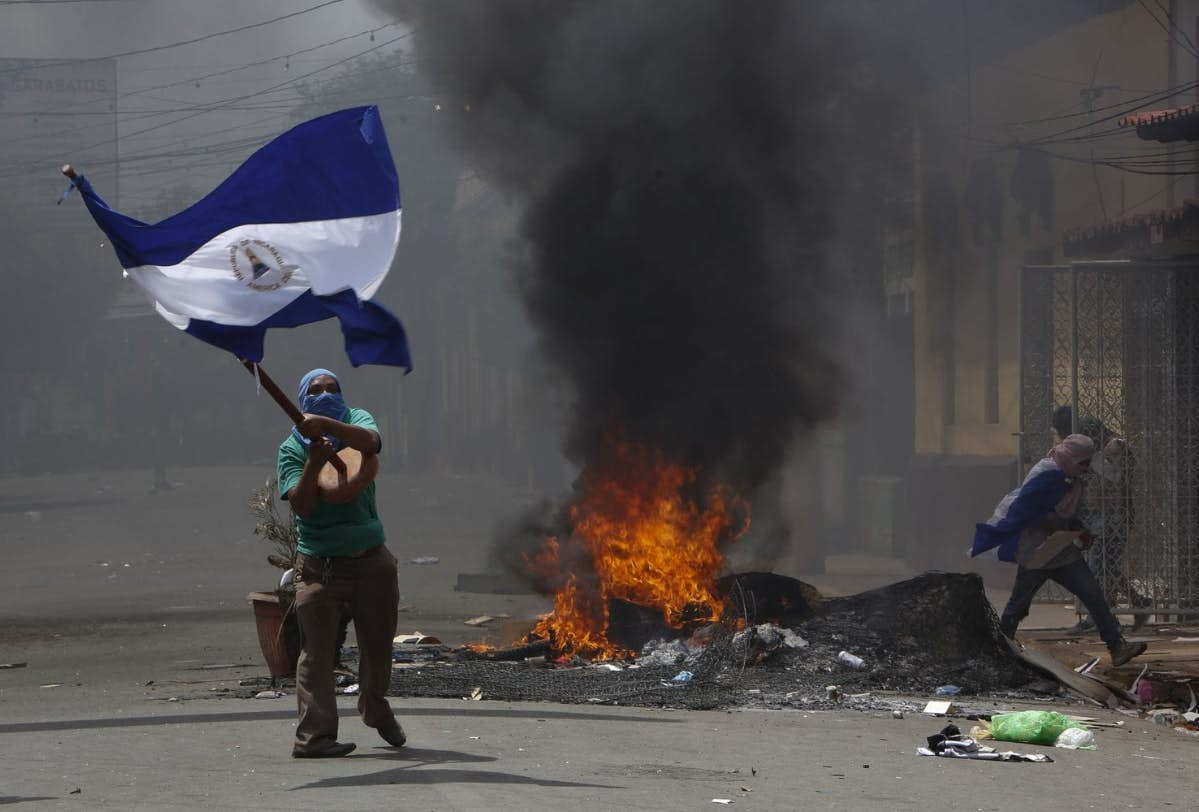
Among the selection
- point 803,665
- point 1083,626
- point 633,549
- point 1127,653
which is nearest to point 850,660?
point 803,665

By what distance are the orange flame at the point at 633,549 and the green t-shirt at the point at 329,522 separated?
4.03m

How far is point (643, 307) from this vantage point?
13422 millimetres

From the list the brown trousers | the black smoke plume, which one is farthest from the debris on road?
the black smoke plume

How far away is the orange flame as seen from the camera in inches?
434

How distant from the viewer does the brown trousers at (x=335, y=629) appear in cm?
675

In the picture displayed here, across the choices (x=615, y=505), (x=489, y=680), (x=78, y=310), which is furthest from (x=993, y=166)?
(x=78, y=310)

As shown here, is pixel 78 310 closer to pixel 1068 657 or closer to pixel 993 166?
pixel 993 166

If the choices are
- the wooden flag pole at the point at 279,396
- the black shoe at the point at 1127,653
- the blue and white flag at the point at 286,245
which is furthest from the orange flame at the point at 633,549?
the wooden flag pole at the point at 279,396

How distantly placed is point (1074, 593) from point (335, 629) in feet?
18.4

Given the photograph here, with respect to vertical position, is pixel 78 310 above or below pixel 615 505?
above

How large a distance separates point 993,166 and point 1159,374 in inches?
246

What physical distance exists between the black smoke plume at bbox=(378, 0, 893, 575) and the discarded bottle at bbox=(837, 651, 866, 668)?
3021mm

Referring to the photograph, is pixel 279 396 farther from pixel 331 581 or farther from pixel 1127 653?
pixel 1127 653

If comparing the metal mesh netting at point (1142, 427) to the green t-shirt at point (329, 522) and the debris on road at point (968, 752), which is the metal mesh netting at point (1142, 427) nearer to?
the debris on road at point (968, 752)
